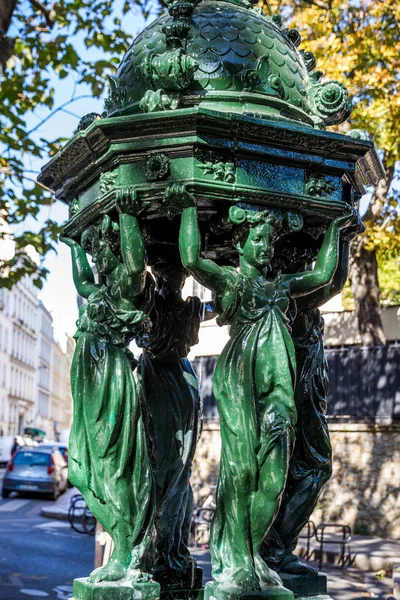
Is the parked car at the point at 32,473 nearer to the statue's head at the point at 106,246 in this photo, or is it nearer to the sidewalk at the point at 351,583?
the sidewalk at the point at 351,583

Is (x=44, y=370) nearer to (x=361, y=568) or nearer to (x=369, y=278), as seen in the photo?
(x=369, y=278)

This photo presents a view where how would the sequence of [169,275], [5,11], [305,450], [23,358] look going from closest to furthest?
[305,450]
[169,275]
[5,11]
[23,358]

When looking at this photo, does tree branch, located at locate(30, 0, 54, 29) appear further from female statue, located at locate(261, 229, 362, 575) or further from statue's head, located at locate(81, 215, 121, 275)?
female statue, located at locate(261, 229, 362, 575)

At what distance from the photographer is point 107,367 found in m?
3.95

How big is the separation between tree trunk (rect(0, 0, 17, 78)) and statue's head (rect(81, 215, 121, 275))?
15.6 ft

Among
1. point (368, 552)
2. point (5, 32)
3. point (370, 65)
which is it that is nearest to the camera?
point (5, 32)

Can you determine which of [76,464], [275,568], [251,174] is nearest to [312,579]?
[275,568]

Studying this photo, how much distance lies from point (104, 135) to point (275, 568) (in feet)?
7.45

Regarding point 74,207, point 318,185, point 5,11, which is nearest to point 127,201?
point 74,207

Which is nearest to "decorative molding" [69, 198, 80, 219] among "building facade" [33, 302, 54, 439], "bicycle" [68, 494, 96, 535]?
"bicycle" [68, 494, 96, 535]

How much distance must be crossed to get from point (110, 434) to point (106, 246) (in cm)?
95

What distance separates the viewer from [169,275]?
4.91 m

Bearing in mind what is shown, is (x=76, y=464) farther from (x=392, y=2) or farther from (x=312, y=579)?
(x=392, y=2)

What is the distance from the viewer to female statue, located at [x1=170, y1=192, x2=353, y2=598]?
368 cm
